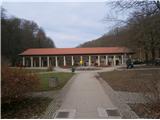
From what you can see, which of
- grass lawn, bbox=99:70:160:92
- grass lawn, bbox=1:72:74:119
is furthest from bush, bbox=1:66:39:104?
grass lawn, bbox=99:70:160:92

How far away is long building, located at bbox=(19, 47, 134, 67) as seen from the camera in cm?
7569

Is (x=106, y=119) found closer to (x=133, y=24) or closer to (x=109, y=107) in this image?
(x=109, y=107)

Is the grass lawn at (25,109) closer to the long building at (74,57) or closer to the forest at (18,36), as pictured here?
the forest at (18,36)

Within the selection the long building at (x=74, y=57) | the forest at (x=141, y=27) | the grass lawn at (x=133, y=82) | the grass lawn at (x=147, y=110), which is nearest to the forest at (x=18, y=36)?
the long building at (x=74, y=57)

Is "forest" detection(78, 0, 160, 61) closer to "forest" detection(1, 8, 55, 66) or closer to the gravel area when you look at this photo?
the gravel area

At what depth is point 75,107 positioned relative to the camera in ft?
41.7

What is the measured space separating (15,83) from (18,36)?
69.4 meters

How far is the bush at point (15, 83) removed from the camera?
11875 mm

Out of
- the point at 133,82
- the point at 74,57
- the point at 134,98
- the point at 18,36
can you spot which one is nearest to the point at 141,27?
the point at 133,82

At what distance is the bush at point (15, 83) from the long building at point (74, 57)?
60106 millimetres

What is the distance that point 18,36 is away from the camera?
80.3 metres

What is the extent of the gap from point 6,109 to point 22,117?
189 cm

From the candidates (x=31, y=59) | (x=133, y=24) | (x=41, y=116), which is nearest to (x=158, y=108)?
(x=41, y=116)

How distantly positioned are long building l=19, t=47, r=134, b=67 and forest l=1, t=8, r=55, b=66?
304 centimetres
